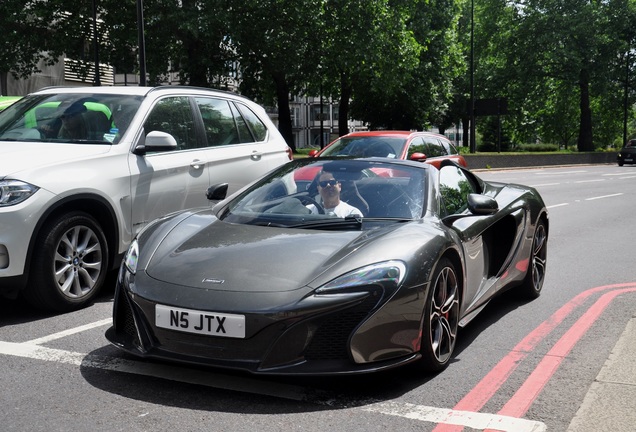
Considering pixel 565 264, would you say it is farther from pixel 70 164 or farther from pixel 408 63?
pixel 408 63

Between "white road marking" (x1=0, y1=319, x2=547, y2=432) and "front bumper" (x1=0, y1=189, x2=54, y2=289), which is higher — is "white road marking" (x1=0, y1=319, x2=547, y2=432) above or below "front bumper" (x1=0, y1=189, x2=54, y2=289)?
below

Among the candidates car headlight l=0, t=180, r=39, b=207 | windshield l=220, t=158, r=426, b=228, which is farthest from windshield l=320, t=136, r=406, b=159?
car headlight l=0, t=180, r=39, b=207

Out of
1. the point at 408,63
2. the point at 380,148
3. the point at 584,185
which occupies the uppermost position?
the point at 408,63

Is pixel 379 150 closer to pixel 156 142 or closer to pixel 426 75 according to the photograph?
pixel 156 142

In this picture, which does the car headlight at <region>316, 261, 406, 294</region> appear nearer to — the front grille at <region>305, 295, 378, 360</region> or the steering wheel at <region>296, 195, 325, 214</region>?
the front grille at <region>305, 295, 378, 360</region>

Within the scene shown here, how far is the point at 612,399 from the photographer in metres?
4.03

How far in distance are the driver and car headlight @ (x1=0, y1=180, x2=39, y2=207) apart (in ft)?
6.70

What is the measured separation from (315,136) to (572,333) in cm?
11095

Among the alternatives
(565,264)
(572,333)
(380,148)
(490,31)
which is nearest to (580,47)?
(490,31)

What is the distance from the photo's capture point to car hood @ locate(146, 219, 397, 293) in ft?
13.1

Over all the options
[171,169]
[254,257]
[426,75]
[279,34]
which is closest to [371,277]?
[254,257]

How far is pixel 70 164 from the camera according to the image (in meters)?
6.00

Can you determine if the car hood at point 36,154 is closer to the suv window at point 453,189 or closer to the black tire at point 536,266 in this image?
the suv window at point 453,189

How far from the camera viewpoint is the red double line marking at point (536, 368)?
3949 millimetres
